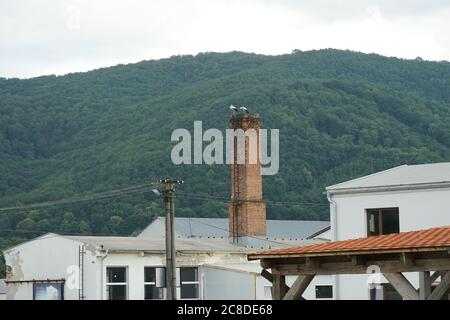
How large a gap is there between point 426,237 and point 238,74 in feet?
389

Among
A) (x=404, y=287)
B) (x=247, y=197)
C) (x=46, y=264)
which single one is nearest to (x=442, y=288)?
(x=404, y=287)

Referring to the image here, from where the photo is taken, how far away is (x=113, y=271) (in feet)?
135

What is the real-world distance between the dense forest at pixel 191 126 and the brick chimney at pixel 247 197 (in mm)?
34023

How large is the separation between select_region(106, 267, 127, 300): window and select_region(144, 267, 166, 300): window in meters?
0.88

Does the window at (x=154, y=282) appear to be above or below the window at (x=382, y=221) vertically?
below

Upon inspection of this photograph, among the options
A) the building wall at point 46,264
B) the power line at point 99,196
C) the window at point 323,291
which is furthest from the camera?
the power line at point 99,196

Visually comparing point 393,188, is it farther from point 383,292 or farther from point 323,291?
point 323,291

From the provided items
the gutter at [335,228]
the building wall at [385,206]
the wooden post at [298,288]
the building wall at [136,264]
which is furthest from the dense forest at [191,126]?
the wooden post at [298,288]

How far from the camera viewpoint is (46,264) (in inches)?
1704

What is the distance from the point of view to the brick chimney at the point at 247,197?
5131 centimetres

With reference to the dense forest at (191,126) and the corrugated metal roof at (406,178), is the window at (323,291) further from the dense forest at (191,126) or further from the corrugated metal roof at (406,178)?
the dense forest at (191,126)

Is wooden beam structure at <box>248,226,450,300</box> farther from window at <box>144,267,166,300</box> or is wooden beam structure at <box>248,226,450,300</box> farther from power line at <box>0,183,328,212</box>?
power line at <box>0,183,328,212</box>

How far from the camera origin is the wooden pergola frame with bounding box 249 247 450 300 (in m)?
15.9

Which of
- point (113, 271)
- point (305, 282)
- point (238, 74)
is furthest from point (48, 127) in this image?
point (305, 282)
